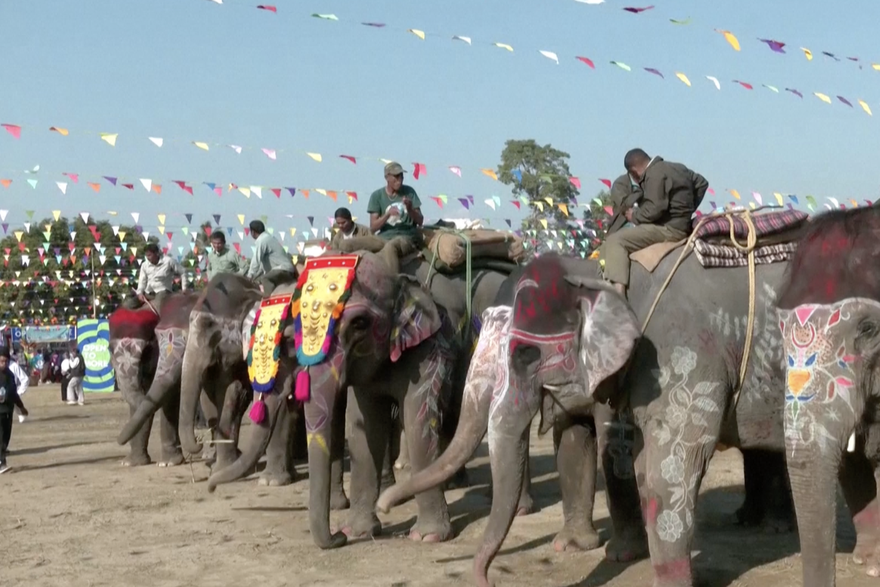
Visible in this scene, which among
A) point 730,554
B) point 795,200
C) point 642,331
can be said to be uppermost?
point 795,200

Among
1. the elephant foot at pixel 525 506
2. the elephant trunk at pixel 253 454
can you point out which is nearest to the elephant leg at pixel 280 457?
the elephant trunk at pixel 253 454

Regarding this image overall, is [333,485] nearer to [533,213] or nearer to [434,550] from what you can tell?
[434,550]

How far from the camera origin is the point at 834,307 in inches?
227

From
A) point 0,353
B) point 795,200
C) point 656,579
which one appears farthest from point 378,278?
point 795,200

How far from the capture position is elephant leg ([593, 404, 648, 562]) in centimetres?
796

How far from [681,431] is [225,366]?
7.55 m

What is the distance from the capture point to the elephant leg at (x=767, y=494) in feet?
29.2

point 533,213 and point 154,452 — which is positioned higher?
point 533,213

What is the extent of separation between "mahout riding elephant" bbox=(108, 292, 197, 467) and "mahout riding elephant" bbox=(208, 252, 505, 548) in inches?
163

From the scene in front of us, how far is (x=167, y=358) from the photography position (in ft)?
46.2

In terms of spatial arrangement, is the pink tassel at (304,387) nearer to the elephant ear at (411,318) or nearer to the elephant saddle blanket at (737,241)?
the elephant ear at (411,318)

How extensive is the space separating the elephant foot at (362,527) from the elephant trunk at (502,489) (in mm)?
2721

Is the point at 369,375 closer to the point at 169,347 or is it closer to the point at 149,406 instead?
the point at 149,406

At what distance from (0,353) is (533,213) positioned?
52.9ft
